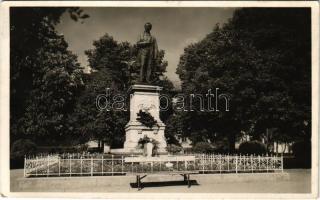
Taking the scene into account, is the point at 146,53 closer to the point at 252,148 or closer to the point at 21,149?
the point at 21,149

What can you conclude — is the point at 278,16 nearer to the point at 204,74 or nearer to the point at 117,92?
the point at 204,74

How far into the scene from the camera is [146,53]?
17.5 m

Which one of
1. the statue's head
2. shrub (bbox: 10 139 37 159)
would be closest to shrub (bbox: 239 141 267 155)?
shrub (bbox: 10 139 37 159)

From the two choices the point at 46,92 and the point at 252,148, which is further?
the point at 252,148

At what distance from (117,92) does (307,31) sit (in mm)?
16915

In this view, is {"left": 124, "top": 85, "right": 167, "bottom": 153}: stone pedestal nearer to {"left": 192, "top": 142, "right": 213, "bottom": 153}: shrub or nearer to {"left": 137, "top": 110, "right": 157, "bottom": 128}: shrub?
{"left": 137, "top": 110, "right": 157, "bottom": 128}: shrub

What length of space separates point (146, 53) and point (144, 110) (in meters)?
2.71

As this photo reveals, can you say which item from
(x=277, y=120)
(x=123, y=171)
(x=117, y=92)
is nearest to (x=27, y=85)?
(x=123, y=171)

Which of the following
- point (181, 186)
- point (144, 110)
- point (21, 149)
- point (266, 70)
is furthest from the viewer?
point (21, 149)

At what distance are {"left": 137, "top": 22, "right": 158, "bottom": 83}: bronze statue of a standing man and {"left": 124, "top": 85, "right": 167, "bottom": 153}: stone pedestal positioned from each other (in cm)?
79

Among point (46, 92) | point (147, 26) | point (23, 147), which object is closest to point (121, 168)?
point (147, 26)

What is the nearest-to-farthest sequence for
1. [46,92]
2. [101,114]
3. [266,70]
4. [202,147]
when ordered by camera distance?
[266,70]
[46,92]
[101,114]
[202,147]

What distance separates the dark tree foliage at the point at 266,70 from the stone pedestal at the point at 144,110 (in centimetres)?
495

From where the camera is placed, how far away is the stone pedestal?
16.2m
